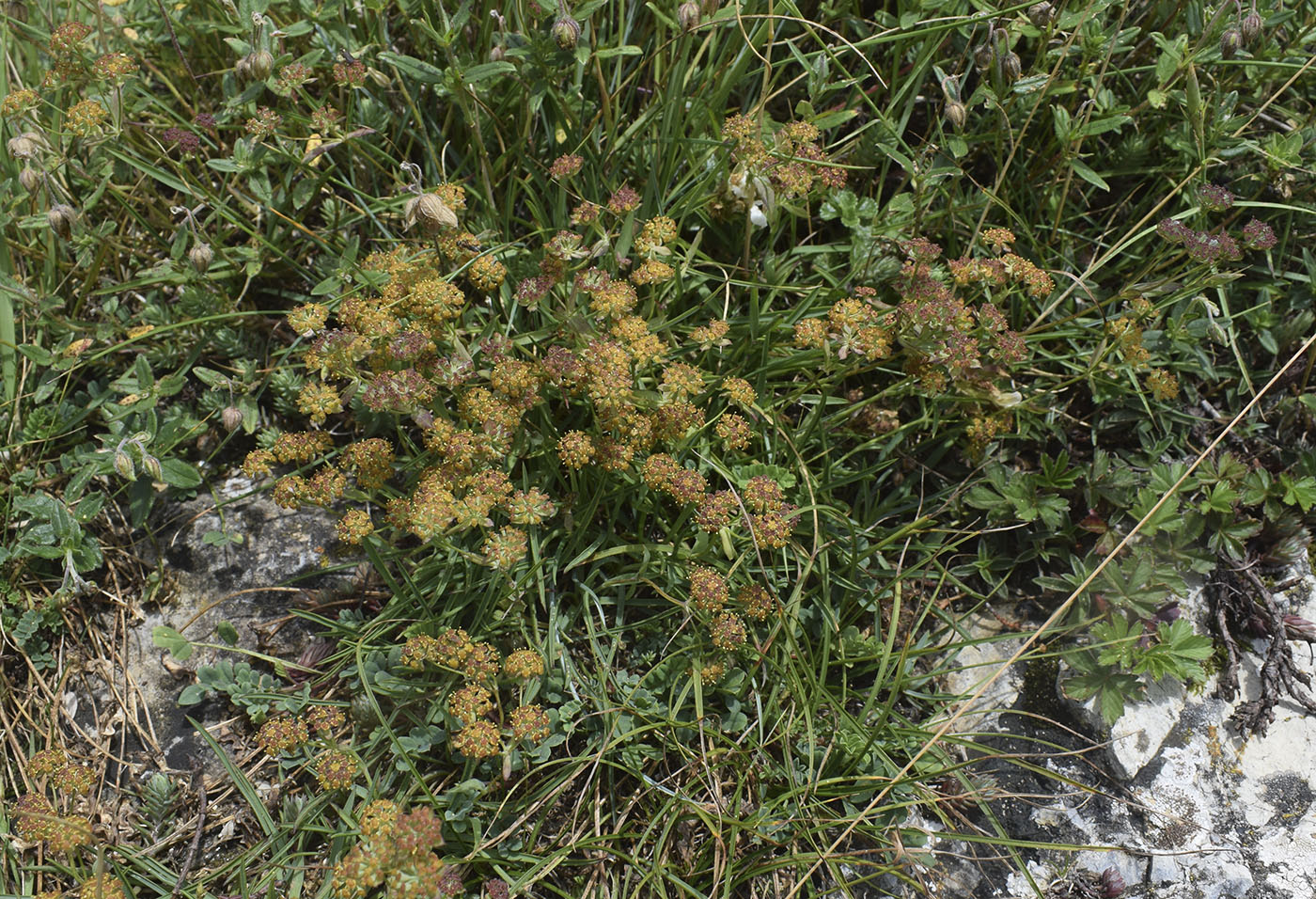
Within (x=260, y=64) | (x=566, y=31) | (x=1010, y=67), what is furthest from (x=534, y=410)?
(x=1010, y=67)

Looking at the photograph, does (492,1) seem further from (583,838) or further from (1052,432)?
(583,838)

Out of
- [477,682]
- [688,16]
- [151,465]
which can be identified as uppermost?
[688,16]

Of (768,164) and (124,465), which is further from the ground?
(768,164)

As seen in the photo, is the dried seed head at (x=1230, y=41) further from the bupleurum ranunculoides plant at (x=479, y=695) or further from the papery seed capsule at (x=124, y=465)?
the papery seed capsule at (x=124, y=465)

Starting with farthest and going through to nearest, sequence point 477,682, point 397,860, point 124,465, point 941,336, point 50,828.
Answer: point 124,465, point 941,336, point 477,682, point 50,828, point 397,860

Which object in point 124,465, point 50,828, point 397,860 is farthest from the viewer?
point 124,465

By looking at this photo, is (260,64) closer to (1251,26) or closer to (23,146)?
(23,146)
